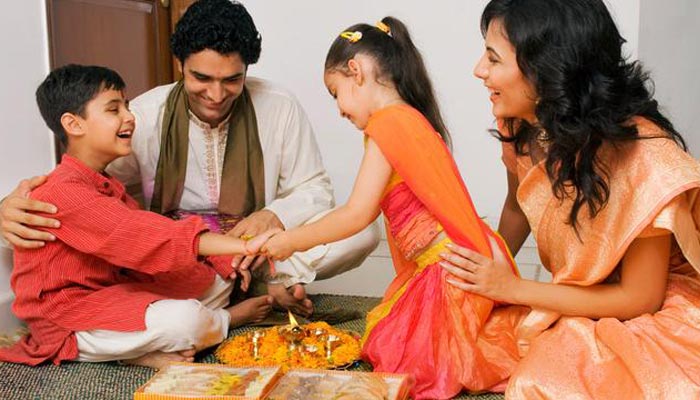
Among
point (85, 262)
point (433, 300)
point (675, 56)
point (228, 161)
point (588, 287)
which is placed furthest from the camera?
point (675, 56)

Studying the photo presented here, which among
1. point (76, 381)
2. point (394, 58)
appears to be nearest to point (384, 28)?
point (394, 58)

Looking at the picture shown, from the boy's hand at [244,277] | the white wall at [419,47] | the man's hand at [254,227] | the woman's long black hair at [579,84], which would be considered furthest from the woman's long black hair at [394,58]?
the white wall at [419,47]

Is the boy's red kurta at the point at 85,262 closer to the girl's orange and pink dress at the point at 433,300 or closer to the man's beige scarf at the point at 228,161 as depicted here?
the man's beige scarf at the point at 228,161

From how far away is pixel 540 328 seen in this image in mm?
1735

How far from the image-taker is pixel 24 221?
1962mm

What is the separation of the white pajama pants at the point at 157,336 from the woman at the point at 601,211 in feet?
2.83

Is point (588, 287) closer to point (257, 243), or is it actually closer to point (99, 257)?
point (257, 243)

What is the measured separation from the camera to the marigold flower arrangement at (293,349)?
2.02 meters

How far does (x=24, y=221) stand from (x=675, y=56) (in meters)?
2.97

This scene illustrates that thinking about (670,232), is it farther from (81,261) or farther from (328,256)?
(81,261)

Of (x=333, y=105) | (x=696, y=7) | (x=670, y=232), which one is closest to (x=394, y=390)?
(x=670, y=232)

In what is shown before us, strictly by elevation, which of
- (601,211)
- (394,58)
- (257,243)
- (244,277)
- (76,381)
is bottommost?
(76,381)

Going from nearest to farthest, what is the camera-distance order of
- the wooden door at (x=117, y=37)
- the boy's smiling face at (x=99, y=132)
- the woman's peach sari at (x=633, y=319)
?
the woman's peach sari at (x=633, y=319), the boy's smiling face at (x=99, y=132), the wooden door at (x=117, y=37)

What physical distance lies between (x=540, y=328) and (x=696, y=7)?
267 centimetres
